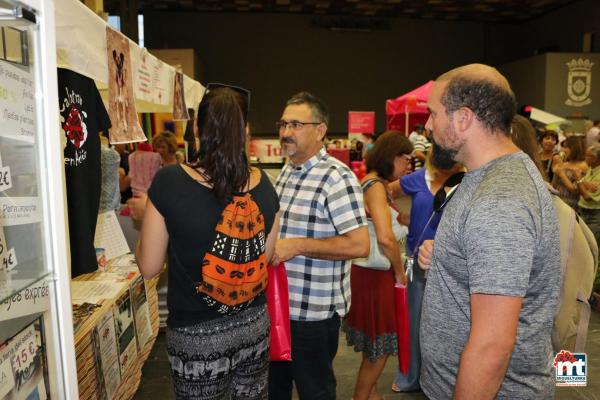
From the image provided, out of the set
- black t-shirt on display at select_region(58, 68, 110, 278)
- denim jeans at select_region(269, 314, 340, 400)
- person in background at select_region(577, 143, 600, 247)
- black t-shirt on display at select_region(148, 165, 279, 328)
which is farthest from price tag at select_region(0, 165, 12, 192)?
person in background at select_region(577, 143, 600, 247)

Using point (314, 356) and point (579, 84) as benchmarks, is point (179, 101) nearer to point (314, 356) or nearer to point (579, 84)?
point (314, 356)

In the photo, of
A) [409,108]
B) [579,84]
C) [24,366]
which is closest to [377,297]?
[24,366]

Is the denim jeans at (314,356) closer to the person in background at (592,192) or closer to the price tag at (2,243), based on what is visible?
the price tag at (2,243)

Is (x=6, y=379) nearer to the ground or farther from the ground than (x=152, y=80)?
nearer to the ground

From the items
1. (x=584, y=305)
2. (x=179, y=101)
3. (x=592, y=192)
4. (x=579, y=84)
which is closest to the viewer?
(x=584, y=305)

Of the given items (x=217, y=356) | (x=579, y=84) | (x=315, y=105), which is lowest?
(x=217, y=356)

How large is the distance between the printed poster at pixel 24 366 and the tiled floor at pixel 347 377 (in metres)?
2.20

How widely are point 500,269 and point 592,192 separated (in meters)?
4.79

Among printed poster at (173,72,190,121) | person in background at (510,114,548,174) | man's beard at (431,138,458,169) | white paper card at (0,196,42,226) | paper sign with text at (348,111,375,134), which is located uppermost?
paper sign with text at (348,111,375,134)

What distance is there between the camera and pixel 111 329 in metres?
2.39

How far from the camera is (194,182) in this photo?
138 centimetres

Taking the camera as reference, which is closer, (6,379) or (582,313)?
(6,379)

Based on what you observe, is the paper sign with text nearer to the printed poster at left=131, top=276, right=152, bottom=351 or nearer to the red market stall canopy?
the red market stall canopy

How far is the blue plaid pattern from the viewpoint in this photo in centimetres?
191
